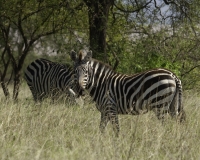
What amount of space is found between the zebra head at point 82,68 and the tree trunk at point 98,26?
14.4ft

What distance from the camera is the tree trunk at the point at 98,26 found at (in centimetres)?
1206

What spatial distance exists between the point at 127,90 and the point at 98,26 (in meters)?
5.22

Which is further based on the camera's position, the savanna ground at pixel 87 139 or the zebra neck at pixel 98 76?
the zebra neck at pixel 98 76

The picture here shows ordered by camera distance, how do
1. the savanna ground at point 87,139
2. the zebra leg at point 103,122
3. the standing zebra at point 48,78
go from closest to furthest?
the savanna ground at point 87,139 < the zebra leg at point 103,122 < the standing zebra at point 48,78

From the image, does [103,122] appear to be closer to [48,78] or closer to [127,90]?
[127,90]

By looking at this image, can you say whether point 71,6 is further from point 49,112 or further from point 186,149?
point 186,149

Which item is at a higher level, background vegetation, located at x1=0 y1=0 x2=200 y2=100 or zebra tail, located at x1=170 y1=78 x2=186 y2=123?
background vegetation, located at x1=0 y1=0 x2=200 y2=100

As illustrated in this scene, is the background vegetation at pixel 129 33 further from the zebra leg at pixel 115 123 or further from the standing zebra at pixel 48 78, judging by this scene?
the zebra leg at pixel 115 123

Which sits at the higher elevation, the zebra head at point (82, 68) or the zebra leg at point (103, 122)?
the zebra head at point (82, 68)

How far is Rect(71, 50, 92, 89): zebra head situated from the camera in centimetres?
747

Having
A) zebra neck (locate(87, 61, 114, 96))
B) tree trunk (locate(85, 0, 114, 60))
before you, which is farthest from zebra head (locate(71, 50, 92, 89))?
tree trunk (locate(85, 0, 114, 60))

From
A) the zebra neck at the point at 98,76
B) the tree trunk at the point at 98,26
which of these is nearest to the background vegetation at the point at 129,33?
the tree trunk at the point at 98,26

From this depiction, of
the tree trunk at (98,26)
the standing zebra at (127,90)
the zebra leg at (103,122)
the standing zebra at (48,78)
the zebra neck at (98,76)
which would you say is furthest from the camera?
the tree trunk at (98,26)

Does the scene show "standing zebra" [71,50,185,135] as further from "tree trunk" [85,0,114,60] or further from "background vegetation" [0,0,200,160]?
"tree trunk" [85,0,114,60]
